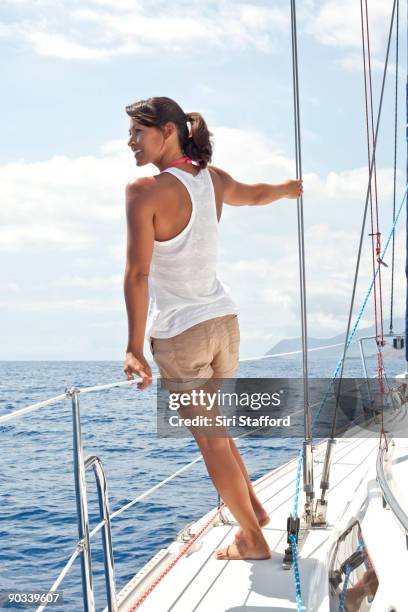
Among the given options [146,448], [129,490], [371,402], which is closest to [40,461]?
[146,448]

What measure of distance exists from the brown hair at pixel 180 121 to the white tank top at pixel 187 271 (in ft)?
0.21

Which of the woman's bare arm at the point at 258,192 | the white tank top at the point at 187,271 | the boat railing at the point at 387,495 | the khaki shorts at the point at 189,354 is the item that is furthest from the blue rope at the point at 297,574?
the woman's bare arm at the point at 258,192

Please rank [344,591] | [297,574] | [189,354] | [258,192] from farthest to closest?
[258,192] → [189,354] → [297,574] → [344,591]

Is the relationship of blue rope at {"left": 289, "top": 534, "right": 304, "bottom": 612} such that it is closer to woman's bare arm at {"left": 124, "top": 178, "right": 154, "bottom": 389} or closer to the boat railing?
the boat railing

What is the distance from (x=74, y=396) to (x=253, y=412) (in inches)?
28.8

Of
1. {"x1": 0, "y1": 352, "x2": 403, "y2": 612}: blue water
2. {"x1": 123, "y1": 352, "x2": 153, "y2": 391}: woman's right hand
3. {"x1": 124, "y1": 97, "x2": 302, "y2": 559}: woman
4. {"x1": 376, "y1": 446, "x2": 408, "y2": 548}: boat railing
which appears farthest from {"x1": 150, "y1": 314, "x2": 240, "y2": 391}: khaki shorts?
{"x1": 0, "y1": 352, "x2": 403, "y2": 612}: blue water

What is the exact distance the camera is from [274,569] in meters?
1.79

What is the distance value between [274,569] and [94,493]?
166 inches

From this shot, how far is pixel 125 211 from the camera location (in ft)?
5.40

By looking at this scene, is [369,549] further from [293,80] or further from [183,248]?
[293,80]

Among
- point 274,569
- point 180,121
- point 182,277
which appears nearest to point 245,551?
point 274,569

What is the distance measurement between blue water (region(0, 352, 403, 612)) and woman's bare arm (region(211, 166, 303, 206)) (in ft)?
6.71

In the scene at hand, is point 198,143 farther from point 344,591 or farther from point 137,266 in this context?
point 344,591

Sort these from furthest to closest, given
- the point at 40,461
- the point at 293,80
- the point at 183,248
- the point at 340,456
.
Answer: the point at 40,461
the point at 340,456
the point at 293,80
the point at 183,248
